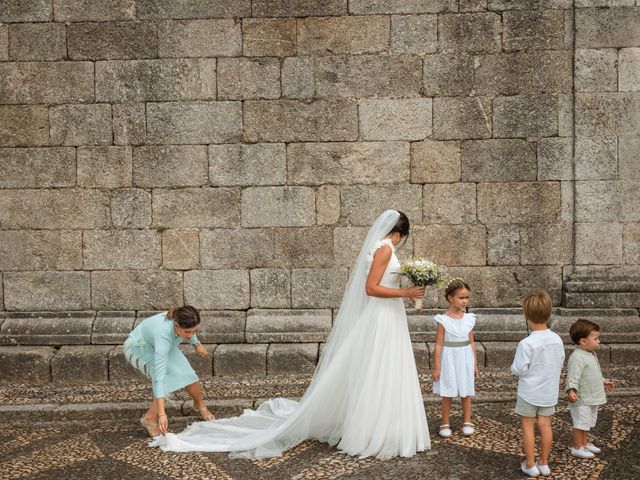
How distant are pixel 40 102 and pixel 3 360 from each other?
290 centimetres

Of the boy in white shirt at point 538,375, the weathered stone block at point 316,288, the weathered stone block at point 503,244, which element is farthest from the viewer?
the weathered stone block at point 316,288

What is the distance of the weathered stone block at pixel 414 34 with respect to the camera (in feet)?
24.4

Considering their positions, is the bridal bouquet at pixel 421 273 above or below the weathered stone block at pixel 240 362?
A: above

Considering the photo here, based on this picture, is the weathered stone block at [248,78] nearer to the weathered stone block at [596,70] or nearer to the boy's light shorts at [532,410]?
the weathered stone block at [596,70]

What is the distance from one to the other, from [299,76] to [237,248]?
207 cm

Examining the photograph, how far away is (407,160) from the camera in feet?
24.8

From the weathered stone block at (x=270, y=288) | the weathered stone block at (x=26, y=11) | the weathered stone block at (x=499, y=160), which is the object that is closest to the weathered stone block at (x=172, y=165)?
the weathered stone block at (x=270, y=288)

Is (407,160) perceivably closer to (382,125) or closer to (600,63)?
(382,125)

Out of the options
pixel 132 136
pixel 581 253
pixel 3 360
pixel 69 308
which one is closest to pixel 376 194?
pixel 581 253

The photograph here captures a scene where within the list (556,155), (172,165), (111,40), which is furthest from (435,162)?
(111,40)

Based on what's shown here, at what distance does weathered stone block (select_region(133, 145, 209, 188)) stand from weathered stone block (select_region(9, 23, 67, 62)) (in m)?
1.44

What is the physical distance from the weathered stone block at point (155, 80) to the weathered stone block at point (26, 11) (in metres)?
0.84

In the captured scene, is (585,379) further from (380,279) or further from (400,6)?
(400,6)

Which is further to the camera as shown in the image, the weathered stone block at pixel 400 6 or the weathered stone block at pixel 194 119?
the weathered stone block at pixel 194 119
